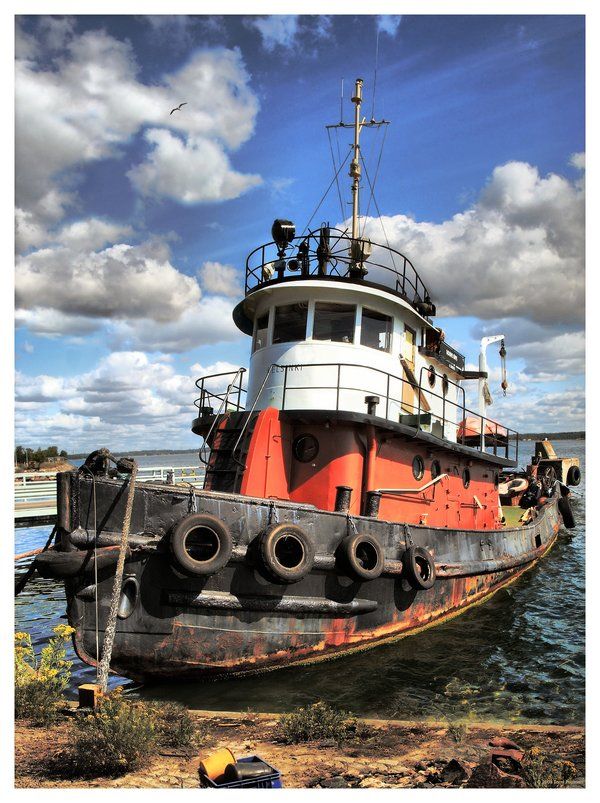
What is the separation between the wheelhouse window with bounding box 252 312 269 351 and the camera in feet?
33.1

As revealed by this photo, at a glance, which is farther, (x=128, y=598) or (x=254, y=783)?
(x=128, y=598)

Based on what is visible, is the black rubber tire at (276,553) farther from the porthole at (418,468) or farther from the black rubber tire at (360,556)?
the porthole at (418,468)

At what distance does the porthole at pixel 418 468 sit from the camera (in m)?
9.71

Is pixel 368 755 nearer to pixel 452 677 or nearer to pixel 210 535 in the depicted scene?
pixel 210 535

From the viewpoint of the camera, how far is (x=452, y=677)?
24.3 ft

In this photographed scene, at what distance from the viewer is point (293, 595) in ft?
23.0

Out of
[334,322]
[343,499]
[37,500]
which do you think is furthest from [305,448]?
[37,500]

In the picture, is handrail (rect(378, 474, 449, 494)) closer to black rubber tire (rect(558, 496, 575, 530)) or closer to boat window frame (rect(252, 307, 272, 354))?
boat window frame (rect(252, 307, 272, 354))

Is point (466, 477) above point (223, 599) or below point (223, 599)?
above

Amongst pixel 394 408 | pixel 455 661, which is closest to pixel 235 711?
pixel 455 661

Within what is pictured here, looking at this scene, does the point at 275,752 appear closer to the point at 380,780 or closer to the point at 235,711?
the point at 380,780

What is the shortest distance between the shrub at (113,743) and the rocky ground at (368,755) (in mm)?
92

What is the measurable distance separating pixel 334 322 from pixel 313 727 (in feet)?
19.7

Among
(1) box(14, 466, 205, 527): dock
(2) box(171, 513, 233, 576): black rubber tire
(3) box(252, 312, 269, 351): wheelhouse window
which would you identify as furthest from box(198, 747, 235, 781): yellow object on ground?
(1) box(14, 466, 205, 527): dock
